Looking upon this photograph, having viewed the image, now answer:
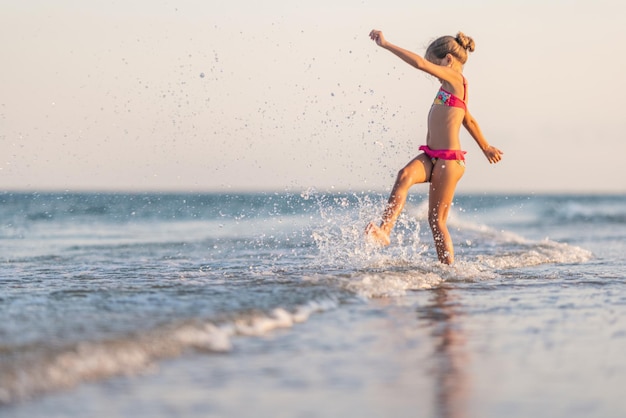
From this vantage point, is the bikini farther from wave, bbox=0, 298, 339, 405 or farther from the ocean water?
wave, bbox=0, 298, 339, 405

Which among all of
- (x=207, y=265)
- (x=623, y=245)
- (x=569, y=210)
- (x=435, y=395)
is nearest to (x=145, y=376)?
(x=435, y=395)

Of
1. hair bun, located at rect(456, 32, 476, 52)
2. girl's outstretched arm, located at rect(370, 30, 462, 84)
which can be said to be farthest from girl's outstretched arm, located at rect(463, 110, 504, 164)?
girl's outstretched arm, located at rect(370, 30, 462, 84)

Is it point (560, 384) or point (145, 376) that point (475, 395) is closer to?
point (560, 384)

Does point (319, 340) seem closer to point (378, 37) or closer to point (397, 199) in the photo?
point (397, 199)

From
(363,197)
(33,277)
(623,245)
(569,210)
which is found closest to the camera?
(33,277)

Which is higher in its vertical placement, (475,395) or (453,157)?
(453,157)

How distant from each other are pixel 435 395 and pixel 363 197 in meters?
5.75

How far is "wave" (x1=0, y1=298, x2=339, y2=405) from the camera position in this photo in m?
3.97

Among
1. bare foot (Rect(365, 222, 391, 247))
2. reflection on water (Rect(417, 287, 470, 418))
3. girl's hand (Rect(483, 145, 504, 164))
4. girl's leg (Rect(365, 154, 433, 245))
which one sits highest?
girl's hand (Rect(483, 145, 504, 164))

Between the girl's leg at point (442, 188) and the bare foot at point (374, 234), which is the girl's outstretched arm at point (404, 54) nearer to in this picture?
the girl's leg at point (442, 188)

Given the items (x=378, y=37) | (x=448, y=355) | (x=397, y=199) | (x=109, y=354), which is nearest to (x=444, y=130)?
(x=397, y=199)

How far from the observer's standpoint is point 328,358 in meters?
4.47

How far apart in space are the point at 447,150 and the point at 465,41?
3.32 feet

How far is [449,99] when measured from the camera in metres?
7.73
